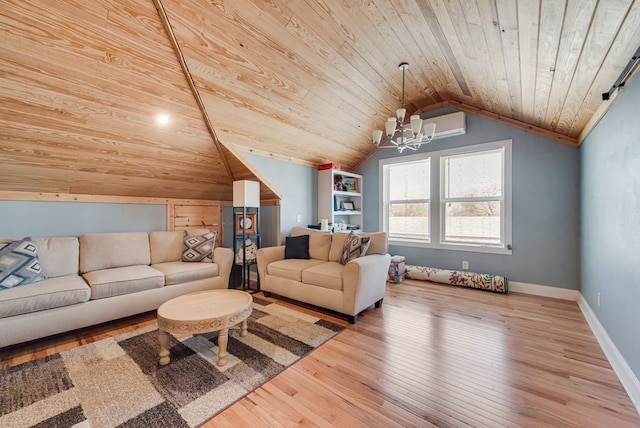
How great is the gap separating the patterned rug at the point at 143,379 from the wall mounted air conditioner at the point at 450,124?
340 centimetres

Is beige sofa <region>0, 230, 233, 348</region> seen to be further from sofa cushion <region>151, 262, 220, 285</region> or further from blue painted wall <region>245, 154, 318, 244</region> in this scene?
blue painted wall <region>245, 154, 318, 244</region>

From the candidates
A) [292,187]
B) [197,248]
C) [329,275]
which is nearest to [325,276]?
[329,275]

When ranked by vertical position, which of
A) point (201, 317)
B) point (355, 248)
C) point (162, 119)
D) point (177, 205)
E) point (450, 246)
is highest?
point (162, 119)

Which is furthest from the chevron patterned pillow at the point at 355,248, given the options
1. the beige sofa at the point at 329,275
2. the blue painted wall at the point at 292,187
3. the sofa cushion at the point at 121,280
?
the sofa cushion at the point at 121,280

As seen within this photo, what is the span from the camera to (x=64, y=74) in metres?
2.09

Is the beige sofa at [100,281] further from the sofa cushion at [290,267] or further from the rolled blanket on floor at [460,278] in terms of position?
the rolled blanket on floor at [460,278]

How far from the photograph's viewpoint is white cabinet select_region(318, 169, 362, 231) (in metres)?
4.66

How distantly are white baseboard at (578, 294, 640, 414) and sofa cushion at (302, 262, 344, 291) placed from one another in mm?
2059

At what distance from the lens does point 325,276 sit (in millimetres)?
2830

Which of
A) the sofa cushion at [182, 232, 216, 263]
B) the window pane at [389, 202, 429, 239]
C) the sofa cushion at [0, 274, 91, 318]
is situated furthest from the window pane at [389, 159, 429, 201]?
the sofa cushion at [0, 274, 91, 318]

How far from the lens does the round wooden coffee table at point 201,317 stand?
1.81m

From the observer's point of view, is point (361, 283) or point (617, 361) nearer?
point (617, 361)

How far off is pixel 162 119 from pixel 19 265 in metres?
1.85

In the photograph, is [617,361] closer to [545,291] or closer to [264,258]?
[545,291]
